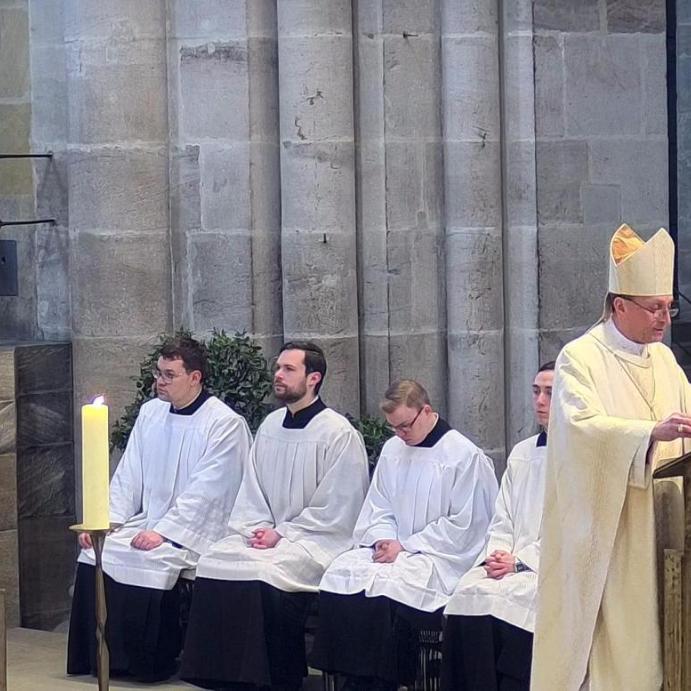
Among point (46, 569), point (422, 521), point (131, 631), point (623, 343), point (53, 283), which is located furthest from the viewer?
point (53, 283)

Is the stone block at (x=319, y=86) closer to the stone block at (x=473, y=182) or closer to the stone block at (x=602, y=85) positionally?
the stone block at (x=473, y=182)

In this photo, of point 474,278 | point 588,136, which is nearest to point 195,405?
point 474,278

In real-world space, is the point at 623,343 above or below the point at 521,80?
below

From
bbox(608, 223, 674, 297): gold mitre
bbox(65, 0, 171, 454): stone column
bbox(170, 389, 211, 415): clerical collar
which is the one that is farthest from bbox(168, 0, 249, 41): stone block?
bbox(608, 223, 674, 297): gold mitre

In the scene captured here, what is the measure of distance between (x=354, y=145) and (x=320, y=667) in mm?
2393

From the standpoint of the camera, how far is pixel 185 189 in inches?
339

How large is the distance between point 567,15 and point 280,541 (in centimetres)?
262

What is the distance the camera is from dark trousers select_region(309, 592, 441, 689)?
22.7 feet

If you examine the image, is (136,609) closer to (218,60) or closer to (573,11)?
(218,60)

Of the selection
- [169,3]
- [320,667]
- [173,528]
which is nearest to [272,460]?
[173,528]

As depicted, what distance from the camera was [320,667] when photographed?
7047mm

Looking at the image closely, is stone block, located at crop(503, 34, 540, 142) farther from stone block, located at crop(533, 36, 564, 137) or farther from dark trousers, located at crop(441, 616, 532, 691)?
dark trousers, located at crop(441, 616, 532, 691)

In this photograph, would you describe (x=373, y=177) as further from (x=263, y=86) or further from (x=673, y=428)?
(x=673, y=428)

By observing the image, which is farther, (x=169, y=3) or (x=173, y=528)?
(x=169, y=3)
